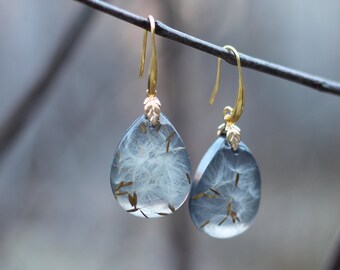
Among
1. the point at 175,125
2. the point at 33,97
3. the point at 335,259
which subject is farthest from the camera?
the point at 175,125

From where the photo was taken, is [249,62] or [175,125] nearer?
[249,62]

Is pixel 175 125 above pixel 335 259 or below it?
above

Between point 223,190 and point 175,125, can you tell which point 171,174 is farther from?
point 175,125

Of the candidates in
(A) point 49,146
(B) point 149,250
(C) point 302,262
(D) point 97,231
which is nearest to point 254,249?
(C) point 302,262

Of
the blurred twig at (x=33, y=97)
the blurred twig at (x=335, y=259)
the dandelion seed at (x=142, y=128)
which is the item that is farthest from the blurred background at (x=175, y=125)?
the dandelion seed at (x=142, y=128)

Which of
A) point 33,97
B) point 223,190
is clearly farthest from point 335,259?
point 33,97

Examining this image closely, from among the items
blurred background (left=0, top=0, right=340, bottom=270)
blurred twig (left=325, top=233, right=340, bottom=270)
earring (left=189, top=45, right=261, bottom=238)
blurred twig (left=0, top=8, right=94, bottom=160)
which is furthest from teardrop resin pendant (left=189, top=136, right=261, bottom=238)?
blurred background (left=0, top=0, right=340, bottom=270)

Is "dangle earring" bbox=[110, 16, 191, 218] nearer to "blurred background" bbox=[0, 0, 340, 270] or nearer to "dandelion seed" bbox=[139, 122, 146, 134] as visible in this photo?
"dandelion seed" bbox=[139, 122, 146, 134]

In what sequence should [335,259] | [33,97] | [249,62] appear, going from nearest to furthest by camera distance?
[249,62] → [335,259] → [33,97]

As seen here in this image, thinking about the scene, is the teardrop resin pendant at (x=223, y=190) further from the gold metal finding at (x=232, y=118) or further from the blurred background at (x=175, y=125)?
the blurred background at (x=175, y=125)
